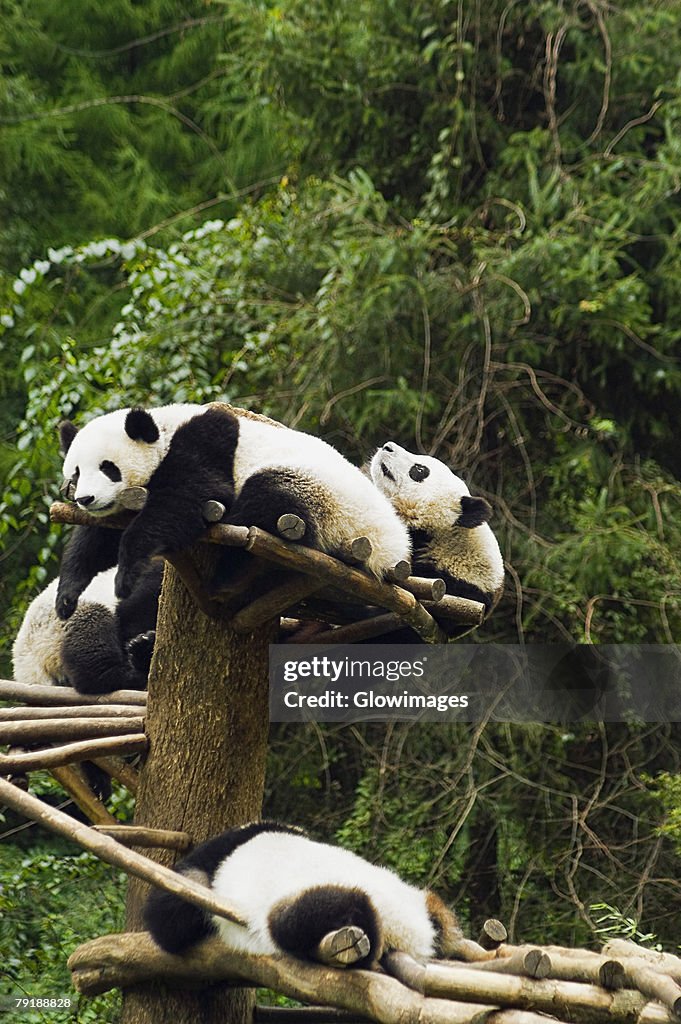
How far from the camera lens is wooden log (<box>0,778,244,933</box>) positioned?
1.57 m

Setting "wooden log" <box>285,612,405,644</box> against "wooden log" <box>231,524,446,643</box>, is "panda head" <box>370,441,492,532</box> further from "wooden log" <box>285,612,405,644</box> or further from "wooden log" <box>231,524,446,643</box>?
"wooden log" <box>231,524,446,643</box>

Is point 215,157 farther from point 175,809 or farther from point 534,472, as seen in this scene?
point 175,809

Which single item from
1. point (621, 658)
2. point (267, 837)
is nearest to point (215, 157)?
point (621, 658)

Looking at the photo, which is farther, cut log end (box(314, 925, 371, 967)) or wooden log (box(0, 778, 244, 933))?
wooden log (box(0, 778, 244, 933))

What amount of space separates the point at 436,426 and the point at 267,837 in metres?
1.88

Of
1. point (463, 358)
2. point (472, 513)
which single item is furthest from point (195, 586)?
point (463, 358)

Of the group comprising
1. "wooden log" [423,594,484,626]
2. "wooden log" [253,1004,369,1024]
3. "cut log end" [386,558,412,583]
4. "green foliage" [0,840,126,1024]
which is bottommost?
"green foliage" [0,840,126,1024]

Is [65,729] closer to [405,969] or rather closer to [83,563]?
[83,563]

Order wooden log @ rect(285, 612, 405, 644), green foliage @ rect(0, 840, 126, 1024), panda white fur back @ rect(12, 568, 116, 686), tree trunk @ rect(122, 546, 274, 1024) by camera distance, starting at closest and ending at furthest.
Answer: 1. tree trunk @ rect(122, 546, 274, 1024)
2. wooden log @ rect(285, 612, 405, 644)
3. panda white fur back @ rect(12, 568, 116, 686)
4. green foliage @ rect(0, 840, 126, 1024)

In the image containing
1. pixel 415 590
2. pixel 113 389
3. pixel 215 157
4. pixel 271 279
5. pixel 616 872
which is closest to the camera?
pixel 415 590

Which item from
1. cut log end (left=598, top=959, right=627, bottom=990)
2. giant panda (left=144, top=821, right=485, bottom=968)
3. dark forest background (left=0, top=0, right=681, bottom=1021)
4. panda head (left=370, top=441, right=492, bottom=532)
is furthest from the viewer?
dark forest background (left=0, top=0, right=681, bottom=1021)

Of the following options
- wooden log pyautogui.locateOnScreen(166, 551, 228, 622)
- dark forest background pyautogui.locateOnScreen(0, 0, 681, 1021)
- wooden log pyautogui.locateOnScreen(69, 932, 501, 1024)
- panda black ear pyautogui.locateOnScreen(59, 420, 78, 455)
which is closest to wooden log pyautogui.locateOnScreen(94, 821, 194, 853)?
wooden log pyautogui.locateOnScreen(69, 932, 501, 1024)

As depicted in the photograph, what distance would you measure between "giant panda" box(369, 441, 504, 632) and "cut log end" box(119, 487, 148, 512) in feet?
2.07

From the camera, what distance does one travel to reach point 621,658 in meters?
3.00
